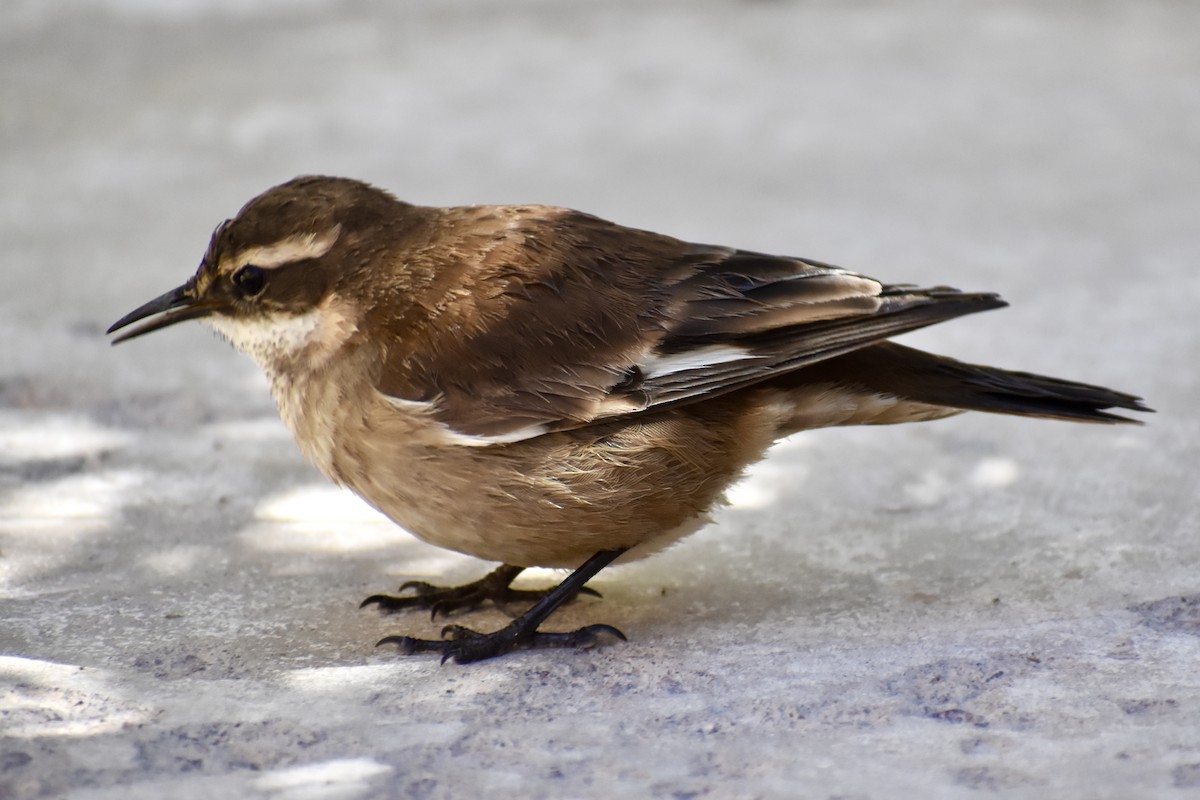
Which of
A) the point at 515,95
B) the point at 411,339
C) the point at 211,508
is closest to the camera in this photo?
the point at 411,339

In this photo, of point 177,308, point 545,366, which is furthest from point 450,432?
point 177,308

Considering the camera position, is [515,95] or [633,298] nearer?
[633,298]

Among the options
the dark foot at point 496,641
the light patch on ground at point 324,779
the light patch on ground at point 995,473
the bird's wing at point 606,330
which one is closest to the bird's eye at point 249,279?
the bird's wing at point 606,330

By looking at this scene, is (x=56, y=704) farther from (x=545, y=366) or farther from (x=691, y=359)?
(x=691, y=359)

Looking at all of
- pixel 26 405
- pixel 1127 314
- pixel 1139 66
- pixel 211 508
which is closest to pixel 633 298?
pixel 211 508

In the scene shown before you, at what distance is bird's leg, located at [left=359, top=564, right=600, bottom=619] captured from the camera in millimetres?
5031

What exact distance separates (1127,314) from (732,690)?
396 centimetres

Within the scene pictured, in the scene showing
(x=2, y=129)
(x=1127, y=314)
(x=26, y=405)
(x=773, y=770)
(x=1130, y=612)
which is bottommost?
(x=773, y=770)

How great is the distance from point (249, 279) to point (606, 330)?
1097 mm

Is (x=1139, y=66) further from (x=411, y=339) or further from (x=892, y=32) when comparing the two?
(x=411, y=339)

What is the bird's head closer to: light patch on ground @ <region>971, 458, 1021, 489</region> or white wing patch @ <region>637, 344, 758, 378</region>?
white wing patch @ <region>637, 344, 758, 378</region>

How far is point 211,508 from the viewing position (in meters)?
5.80

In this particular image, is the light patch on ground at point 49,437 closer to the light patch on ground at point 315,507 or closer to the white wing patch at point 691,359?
the light patch on ground at point 315,507

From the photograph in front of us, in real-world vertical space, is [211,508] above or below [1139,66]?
below
